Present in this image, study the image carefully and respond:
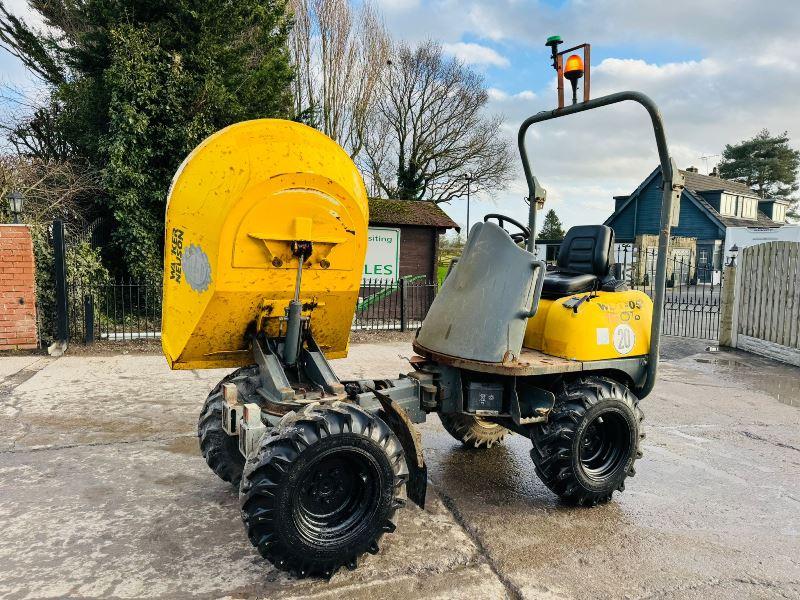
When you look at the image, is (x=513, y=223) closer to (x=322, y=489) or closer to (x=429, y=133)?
(x=322, y=489)

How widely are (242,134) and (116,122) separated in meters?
9.73

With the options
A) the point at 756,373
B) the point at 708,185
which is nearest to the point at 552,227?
the point at 708,185

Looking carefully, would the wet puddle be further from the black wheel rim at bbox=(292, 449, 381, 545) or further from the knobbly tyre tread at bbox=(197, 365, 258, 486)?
the knobbly tyre tread at bbox=(197, 365, 258, 486)

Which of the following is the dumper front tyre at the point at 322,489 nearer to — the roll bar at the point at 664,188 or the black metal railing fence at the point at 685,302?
the roll bar at the point at 664,188

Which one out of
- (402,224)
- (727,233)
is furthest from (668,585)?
(727,233)

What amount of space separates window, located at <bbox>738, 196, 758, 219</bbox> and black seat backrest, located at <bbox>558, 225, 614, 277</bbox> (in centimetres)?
3716

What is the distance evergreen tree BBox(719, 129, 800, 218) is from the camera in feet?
147

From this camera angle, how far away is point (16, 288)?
8.43 metres

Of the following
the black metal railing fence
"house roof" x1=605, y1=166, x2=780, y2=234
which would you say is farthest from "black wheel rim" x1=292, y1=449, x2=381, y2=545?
"house roof" x1=605, y1=166, x2=780, y2=234

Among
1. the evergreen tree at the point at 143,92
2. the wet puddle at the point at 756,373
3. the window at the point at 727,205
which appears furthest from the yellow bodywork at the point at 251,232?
the window at the point at 727,205

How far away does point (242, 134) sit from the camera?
10.2 feet

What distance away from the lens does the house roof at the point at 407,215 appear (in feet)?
43.4

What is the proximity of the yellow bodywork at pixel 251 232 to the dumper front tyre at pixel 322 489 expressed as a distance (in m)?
0.81

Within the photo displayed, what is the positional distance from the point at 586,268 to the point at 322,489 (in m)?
2.61
